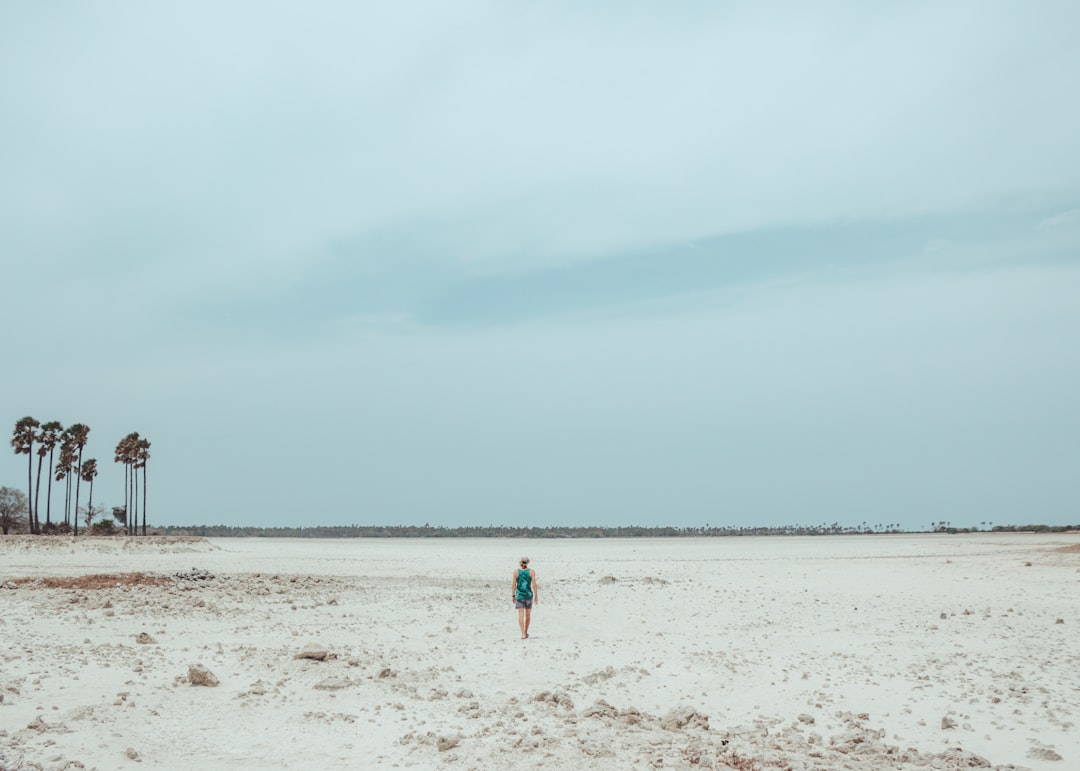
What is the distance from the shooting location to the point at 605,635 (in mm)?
16500

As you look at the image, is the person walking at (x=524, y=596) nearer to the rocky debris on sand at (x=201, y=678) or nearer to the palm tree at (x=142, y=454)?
the rocky debris on sand at (x=201, y=678)

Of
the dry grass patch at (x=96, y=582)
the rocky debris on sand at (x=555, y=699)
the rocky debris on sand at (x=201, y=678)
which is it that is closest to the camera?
the rocky debris on sand at (x=555, y=699)

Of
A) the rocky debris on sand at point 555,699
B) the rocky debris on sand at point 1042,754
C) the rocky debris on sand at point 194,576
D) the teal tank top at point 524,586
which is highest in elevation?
the teal tank top at point 524,586

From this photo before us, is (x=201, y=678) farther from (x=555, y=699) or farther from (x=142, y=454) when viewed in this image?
(x=142, y=454)

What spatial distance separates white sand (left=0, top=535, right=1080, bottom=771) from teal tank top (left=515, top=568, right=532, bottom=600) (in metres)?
0.91

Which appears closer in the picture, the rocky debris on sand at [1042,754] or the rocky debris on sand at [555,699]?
the rocky debris on sand at [1042,754]

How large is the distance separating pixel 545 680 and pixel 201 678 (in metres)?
5.03

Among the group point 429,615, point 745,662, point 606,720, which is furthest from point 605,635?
point 606,720

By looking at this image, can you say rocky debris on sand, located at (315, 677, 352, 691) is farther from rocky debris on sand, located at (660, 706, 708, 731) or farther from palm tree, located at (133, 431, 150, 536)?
palm tree, located at (133, 431, 150, 536)

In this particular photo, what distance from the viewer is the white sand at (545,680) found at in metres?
9.41

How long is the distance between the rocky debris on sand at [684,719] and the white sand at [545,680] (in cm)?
3

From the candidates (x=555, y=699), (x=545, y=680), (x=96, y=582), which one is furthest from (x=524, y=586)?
(x=96, y=582)

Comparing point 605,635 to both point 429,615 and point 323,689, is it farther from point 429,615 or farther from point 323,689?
point 323,689

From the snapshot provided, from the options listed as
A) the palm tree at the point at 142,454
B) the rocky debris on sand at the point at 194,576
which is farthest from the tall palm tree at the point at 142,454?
the rocky debris on sand at the point at 194,576
